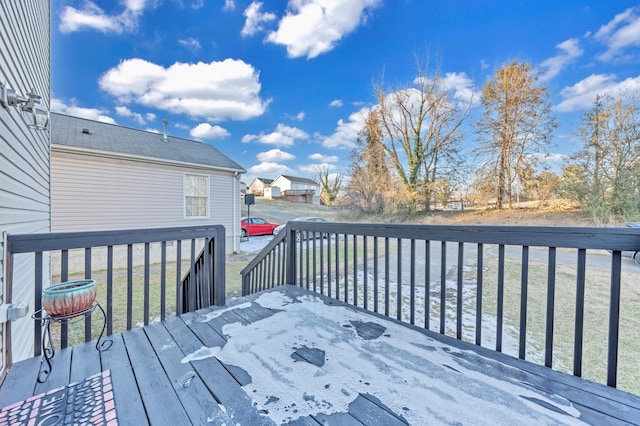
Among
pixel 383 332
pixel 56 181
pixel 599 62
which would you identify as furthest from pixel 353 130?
pixel 383 332

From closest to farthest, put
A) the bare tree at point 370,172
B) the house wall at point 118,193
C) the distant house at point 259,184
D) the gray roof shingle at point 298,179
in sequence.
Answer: the house wall at point 118,193, the bare tree at point 370,172, the distant house at point 259,184, the gray roof shingle at point 298,179

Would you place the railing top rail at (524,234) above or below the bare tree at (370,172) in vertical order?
below

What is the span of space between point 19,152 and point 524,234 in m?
3.80

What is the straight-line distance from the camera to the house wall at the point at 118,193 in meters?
6.27

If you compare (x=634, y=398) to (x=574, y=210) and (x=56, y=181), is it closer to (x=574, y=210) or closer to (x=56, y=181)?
(x=56, y=181)

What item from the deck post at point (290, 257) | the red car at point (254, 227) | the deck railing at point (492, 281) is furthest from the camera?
the red car at point (254, 227)

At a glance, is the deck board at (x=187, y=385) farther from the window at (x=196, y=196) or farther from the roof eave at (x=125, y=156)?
the window at (x=196, y=196)

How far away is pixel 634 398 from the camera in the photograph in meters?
1.21

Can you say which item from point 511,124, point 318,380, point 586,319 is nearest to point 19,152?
point 318,380

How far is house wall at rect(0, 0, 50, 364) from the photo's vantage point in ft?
5.75

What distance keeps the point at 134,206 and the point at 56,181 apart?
63.3 inches

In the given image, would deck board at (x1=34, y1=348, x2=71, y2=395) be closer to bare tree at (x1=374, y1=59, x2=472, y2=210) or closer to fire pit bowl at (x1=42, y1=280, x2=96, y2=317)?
fire pit bowl at (x1=42, y1=280, x2=96, y2=317)

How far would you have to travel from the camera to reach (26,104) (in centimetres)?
218

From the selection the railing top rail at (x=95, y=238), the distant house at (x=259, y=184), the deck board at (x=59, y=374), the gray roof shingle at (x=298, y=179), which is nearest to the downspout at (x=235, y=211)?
the railing top rail at (x=95, y=238)
